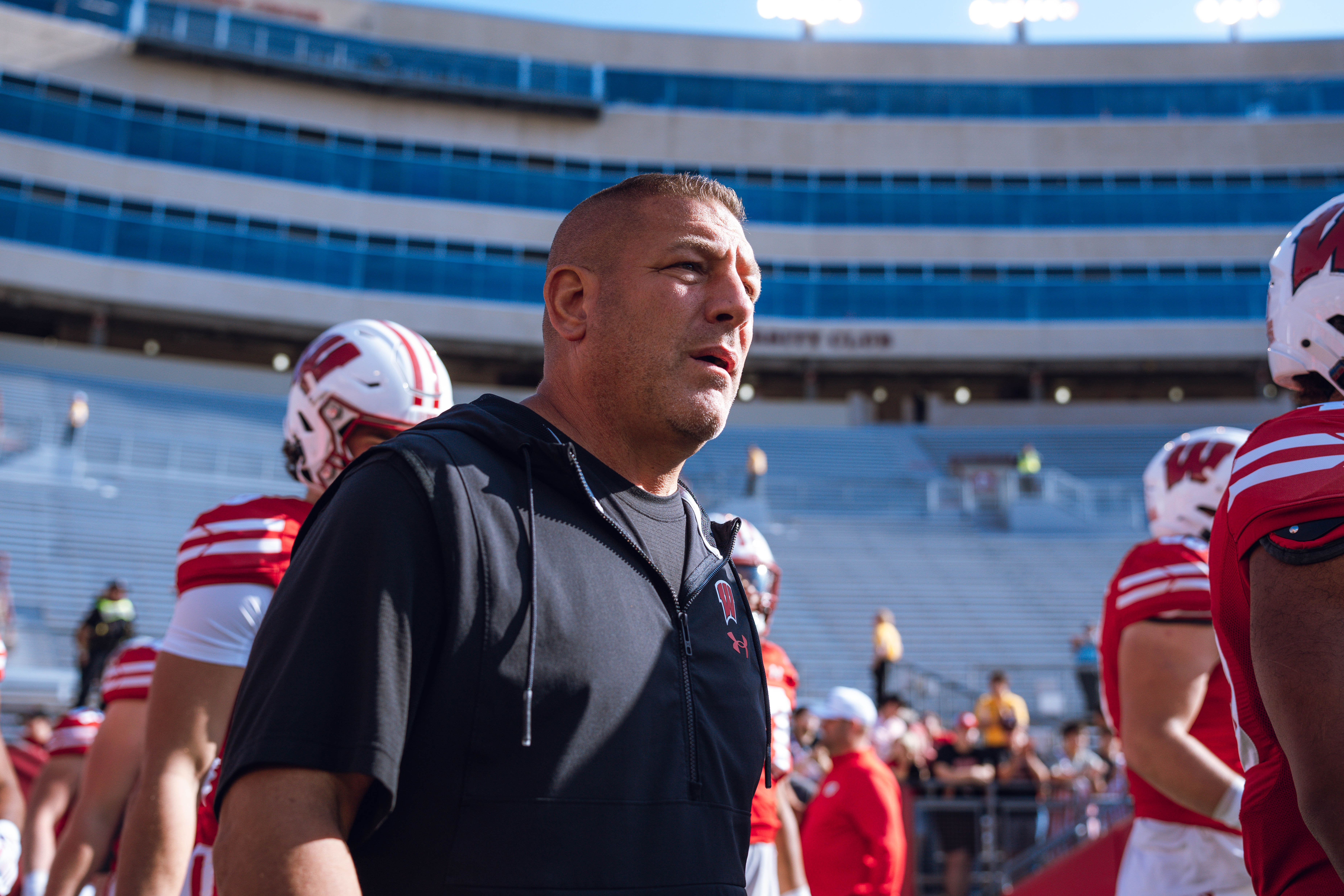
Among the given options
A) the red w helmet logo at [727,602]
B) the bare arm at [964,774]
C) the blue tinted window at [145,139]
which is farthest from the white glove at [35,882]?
the blue tinted window at [145,139]

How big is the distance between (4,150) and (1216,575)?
3539cm

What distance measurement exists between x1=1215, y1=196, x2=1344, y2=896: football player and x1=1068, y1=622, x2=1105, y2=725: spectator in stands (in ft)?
44.3

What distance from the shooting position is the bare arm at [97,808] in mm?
3059

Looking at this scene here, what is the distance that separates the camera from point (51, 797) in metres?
5.06

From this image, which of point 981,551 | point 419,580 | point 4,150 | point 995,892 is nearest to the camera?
point 419,580

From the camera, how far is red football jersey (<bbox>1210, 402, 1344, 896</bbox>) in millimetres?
1776

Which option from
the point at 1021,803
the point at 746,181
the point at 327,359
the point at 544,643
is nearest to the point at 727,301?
the point at 544,643

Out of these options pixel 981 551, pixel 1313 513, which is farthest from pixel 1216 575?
pixel 981 551

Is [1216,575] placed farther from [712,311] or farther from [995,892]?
[995,892]

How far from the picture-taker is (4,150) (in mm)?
30891

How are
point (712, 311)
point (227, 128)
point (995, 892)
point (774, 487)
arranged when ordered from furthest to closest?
point (227, 128) < point (774, 487) < point (995, 892) < point (712, 311)

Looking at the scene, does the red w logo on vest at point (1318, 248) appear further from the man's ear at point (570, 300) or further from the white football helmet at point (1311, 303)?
the man's ear at point (570, 300)

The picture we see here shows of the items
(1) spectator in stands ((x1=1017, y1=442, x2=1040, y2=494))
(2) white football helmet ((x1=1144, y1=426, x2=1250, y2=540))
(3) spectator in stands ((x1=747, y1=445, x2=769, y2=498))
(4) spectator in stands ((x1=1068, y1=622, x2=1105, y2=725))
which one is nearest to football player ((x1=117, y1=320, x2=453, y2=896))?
(2) white football helmet ((x1=1144, y1=426, x2=1250, y2=540))

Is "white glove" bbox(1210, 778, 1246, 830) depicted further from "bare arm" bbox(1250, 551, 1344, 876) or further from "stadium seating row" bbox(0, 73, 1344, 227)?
"stadium seating row" bbox(0, 73, 1344, 227)
